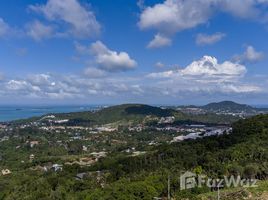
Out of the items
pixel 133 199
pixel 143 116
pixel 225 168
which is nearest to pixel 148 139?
pixel 143 116

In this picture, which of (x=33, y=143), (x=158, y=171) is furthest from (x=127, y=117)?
(x=158, y=171)

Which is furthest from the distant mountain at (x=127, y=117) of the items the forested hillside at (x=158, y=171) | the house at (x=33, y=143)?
the forested hillside at (x=158, y=171)

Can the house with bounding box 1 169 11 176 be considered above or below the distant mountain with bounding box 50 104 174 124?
below

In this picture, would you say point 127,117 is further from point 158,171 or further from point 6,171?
point 158,171

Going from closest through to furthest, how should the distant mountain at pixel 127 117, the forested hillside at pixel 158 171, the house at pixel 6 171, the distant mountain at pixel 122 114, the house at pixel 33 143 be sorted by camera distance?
the forested hillside at pixel 158 171
the house at pixel 6 171
the house at pixel 33 143
the distant mountain at pixel 127 117
the distant mountain at pixel 122 114

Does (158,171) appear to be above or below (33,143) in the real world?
above

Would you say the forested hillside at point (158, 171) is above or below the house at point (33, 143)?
above

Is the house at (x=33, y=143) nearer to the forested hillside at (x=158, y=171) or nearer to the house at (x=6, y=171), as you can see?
the house at (x=6, y=171)

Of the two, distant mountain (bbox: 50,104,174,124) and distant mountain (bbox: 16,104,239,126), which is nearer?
distant mountain (bbox: 16,104,239,126)

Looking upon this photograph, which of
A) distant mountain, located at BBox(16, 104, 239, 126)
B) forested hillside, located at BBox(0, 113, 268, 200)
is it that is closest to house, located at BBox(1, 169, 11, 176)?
forested hillside, located at BBox(0, 113, 268, 200)

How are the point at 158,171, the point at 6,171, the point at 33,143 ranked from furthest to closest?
the point at 33,143, the point at 6,171, the point at 158,171

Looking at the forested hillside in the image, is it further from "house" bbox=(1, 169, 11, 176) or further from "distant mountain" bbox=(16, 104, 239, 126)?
"distant mountain" bbox=(16, 104, 239, 126)
